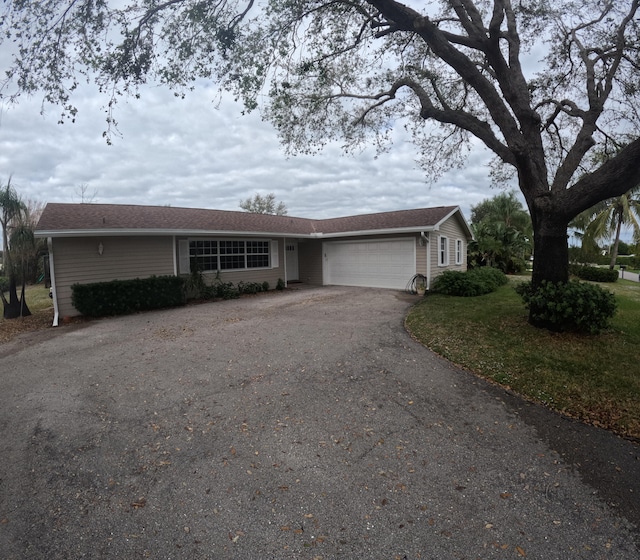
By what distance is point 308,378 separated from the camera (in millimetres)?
4789

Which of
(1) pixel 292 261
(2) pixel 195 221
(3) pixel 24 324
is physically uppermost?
(2) pixel 195 221

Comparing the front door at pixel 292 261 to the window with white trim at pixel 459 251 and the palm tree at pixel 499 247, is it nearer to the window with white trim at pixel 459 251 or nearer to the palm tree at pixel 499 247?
the window with white trim at pixel 459 251

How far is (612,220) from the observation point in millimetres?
21125

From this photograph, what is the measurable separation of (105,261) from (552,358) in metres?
11.4

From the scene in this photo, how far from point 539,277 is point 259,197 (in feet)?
132

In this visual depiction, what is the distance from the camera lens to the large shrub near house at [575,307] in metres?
6.23

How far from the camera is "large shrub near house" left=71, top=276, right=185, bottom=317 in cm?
950

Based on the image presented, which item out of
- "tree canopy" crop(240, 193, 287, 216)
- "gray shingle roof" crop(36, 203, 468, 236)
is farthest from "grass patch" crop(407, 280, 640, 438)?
"tree canopy" crop(240, 193, 287, 216)

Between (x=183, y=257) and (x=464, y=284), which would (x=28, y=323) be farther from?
(x=464, y=284)

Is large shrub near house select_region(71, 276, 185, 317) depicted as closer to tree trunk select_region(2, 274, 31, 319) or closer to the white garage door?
tree trunk select_region(2, 274, 31, 319)

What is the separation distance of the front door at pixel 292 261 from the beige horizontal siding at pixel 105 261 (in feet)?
22.3

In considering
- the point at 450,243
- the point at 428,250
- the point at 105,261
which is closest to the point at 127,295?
the point at 105,261

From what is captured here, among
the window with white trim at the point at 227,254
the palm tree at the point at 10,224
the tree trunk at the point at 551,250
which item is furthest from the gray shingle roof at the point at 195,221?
the tree trunk at the point at 551,250

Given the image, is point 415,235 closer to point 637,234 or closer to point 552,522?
point 552,522
